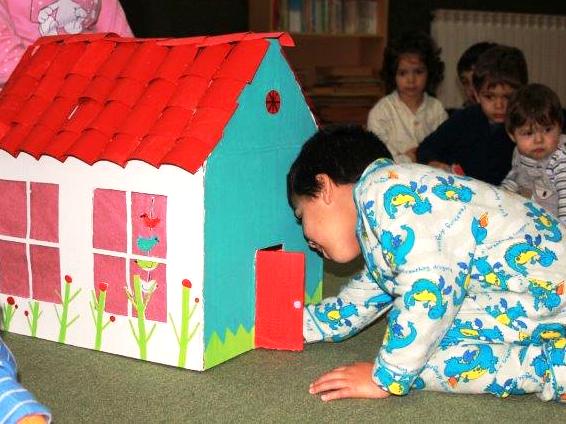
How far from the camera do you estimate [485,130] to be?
2.73m

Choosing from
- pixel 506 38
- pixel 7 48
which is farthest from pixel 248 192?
pixel 506 38

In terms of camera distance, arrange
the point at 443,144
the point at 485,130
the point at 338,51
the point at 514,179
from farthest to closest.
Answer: the point at 338,51
the point at 443,144
the point at 485,130
the point at 514,179

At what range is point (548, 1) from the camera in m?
5.46

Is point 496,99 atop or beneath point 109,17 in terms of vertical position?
beneath

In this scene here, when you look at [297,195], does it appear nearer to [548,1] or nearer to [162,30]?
[162,30]

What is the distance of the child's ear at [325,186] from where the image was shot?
1.39m

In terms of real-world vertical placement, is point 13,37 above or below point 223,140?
above

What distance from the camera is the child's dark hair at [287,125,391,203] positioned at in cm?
Result: 139

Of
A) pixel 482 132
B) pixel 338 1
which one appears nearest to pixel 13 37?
pixel 482 132

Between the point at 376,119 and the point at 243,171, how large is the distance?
1.89 metres

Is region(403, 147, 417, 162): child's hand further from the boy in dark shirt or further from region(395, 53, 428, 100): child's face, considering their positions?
region(395, 53, 428, 100): child's face

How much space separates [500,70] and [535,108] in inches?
19.9

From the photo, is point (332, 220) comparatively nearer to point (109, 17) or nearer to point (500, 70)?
point (109, 17)

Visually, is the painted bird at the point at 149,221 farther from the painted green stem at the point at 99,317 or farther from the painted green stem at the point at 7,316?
the painted green stem at the point at 7,316
